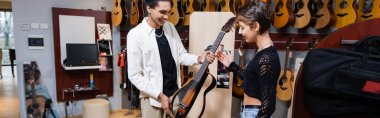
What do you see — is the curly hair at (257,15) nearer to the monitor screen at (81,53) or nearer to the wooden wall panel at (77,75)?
the monitor screen at (81,53)

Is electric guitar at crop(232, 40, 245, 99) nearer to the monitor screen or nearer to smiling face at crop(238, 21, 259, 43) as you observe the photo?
smiling face at crop(238, 21, 259, 43)

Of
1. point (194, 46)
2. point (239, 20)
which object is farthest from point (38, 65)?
point (239, 20)

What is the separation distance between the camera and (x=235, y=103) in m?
3.35

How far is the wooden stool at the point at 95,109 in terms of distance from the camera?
10.4 feet

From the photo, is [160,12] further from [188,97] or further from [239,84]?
[239,84]

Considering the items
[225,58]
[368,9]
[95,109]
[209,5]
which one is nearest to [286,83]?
[368,9]

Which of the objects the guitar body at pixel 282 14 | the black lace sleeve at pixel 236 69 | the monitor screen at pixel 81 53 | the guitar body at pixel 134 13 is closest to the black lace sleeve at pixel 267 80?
the black lace sleeve at pixel 236 69

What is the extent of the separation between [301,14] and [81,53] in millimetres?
2968

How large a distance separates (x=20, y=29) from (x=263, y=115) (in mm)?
3348

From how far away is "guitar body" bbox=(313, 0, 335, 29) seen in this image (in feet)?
8.34

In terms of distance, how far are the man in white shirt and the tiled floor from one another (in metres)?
3.03

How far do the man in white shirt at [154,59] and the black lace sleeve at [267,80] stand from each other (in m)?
0.51

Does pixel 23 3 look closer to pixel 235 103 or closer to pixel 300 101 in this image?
pixel 235 103

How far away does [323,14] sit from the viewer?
8.48 ft
